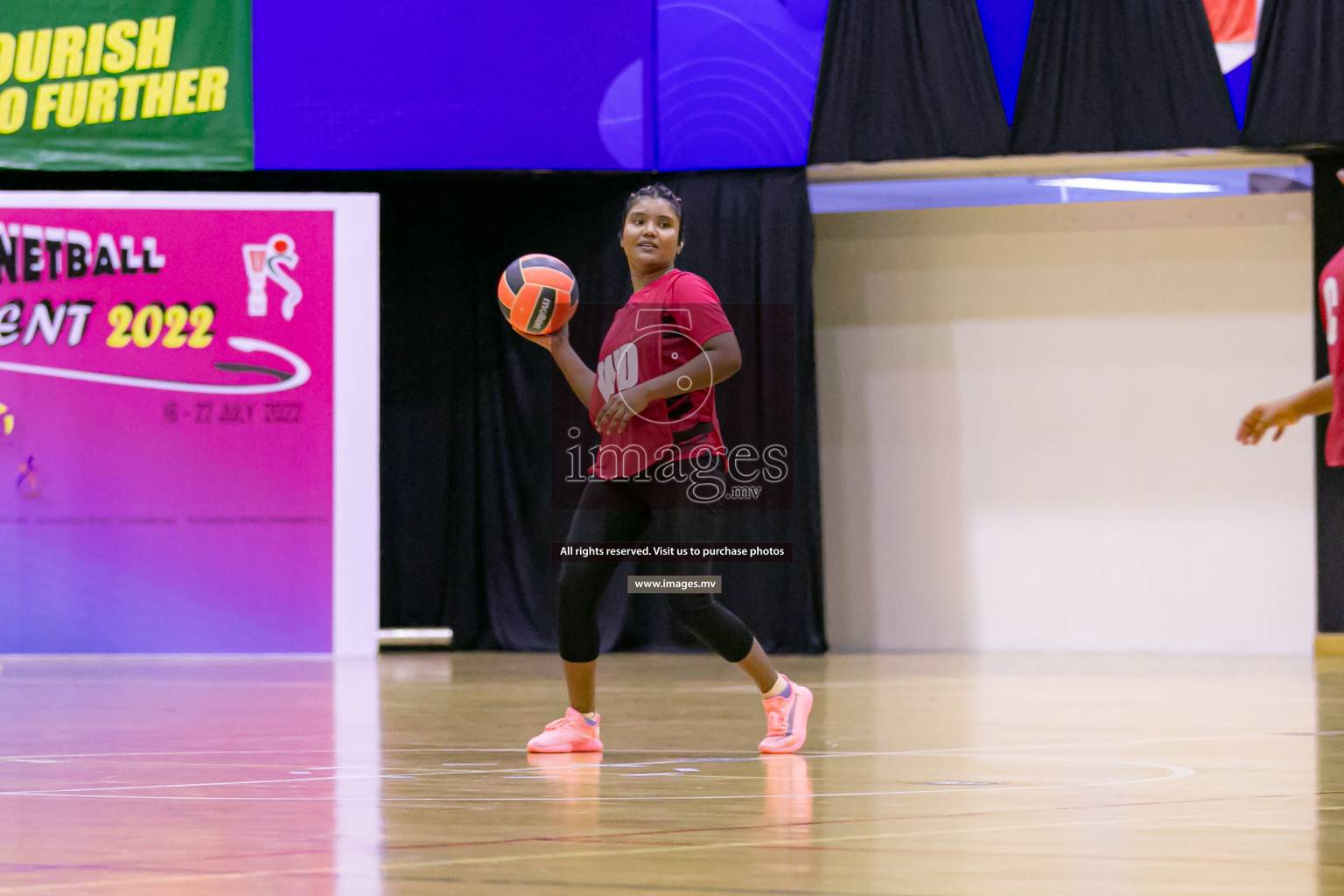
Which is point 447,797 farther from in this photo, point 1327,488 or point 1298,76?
point 1327,488

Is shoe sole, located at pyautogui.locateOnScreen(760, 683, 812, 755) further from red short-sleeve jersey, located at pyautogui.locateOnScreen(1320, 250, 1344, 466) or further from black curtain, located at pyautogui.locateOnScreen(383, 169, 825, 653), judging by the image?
black curtain, located at pyautogui.locateOnScreen(383, 169, 825, 653)

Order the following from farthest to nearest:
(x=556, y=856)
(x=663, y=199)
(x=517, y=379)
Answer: (x=517, y=379) → (x=663, y=199) → (x=556, y=856)

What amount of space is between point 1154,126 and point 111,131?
4769 mm

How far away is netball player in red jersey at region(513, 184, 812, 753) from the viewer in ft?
11.8

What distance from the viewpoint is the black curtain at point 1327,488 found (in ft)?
25.2

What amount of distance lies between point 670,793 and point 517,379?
18.8 ft

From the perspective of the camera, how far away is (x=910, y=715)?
4.74 metres

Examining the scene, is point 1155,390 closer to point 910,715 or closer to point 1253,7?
point 1253,7


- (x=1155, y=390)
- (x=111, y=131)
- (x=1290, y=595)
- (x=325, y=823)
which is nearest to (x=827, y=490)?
(x=1155, y=390)

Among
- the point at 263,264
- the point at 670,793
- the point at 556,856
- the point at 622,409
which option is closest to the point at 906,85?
the point at 263,264

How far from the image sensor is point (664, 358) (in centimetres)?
368

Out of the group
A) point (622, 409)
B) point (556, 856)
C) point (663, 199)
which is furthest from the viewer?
point (663, 199)

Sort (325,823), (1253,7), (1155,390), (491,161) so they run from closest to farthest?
(325,823) → (1253,7) → (491,161) → (1155,390)

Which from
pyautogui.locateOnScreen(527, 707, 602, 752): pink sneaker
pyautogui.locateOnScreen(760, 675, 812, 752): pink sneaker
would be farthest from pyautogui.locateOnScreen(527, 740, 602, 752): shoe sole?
pyautogui.locateOnScreen(760, 675, 812, 752): pink sneaker
